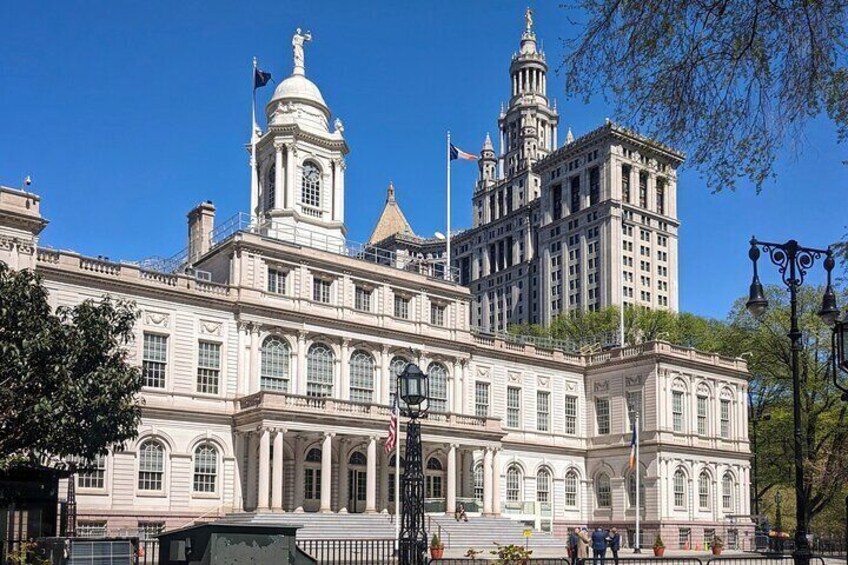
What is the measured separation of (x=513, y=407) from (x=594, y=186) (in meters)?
74.4

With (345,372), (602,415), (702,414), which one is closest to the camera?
(345,372)

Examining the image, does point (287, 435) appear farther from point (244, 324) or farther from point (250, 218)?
point (250, 218)

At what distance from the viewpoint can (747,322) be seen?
70125 millimetres

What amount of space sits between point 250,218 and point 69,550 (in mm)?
33026

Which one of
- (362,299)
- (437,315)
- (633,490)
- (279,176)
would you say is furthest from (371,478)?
(633,490)

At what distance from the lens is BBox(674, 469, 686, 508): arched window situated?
60062 mm

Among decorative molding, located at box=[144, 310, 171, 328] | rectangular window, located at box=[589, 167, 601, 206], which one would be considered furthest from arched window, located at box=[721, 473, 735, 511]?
rectangular window, located at box=[589, 167, 601, 206]

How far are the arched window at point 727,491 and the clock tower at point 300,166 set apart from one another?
28.6 meters

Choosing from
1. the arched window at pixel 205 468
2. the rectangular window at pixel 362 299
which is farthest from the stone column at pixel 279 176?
the arched window at pixel 205 468

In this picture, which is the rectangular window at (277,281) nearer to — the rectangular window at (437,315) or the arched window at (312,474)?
the arched window at (312,474)

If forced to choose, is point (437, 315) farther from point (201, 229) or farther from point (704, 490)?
point (704, 490)

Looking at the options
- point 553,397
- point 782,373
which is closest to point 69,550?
point 553,397

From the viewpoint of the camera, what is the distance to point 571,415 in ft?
208

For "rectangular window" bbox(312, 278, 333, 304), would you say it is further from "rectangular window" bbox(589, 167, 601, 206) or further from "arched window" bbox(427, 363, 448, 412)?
"rectangular window" bbox(589, 167, 601, 206)
